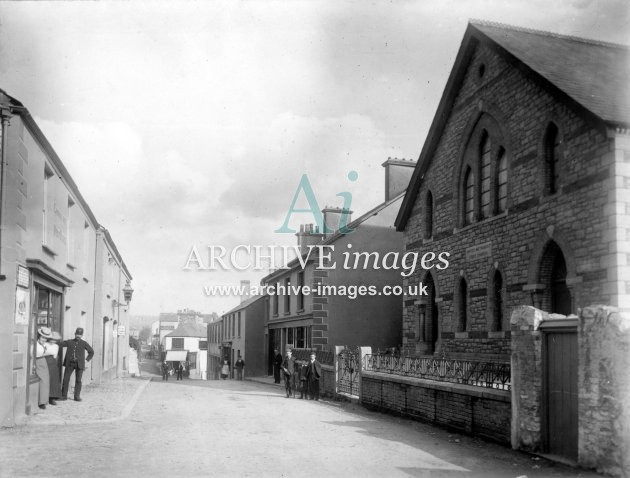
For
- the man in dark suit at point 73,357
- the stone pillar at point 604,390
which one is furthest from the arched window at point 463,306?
the man in dark suit at point 73,357

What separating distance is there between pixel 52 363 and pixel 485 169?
11.7 metres

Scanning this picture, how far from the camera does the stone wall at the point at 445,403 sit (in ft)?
35.2

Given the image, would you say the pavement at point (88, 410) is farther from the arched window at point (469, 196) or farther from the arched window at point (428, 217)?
the arched window at point (469, 196)

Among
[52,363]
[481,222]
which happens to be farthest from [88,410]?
[481,222]

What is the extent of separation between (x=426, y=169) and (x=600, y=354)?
12653 millimetres

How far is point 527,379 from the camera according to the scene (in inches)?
387

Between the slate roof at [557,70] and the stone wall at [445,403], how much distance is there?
5495 millimetres

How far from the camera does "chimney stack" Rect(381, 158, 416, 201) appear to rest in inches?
1129

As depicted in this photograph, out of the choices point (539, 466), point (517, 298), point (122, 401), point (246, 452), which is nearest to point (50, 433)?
point (246, 452)

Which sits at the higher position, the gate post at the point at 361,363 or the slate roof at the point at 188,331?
the gate post at the point at 361,363

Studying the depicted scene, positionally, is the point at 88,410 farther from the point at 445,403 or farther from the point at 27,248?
the point at 445,403

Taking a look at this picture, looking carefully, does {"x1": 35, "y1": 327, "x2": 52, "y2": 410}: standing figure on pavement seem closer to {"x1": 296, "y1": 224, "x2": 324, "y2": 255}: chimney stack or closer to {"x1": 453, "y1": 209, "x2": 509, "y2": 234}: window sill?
{"x1": 453, "y1": 209, "x2": 509, "y2": 234}: window sill

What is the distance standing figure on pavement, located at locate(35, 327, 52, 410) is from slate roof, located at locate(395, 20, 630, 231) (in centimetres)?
1168

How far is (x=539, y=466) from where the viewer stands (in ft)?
29.0
